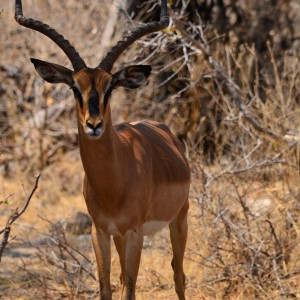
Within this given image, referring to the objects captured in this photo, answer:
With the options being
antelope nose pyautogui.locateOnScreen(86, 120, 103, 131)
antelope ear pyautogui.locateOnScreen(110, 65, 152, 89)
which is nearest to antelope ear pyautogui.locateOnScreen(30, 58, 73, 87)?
antelope ear pyautogui.locateOnScreen(110, 65, 152, 89)

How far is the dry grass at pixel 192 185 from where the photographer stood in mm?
6906

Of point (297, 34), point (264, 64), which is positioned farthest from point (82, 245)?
point (297, 34)

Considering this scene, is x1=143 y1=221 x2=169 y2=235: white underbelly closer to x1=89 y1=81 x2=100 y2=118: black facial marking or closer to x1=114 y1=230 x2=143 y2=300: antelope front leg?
x1=114 y1=230 x2=143 y2=300: antelope front leg

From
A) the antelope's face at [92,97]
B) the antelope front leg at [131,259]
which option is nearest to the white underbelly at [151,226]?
the antelope front leg at [131,259]

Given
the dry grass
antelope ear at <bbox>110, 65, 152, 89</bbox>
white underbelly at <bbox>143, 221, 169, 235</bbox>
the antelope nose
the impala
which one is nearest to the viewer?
the antelope nose

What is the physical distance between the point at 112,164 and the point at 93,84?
61 centimetres

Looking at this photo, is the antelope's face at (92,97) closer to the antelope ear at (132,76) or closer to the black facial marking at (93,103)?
the black facial marking at (93,103)

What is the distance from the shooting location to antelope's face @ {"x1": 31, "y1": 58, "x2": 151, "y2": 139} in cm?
476

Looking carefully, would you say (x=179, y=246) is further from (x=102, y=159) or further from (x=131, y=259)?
(x=102, y=159)

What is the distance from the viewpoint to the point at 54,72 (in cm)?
534

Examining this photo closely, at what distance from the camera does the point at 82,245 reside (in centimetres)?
858

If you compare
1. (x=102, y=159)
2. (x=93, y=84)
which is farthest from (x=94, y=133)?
(x=102, y=159)

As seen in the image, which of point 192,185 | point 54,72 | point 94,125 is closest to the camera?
point 94,125

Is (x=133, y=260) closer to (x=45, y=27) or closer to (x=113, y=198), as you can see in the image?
(x=113, y=198)
